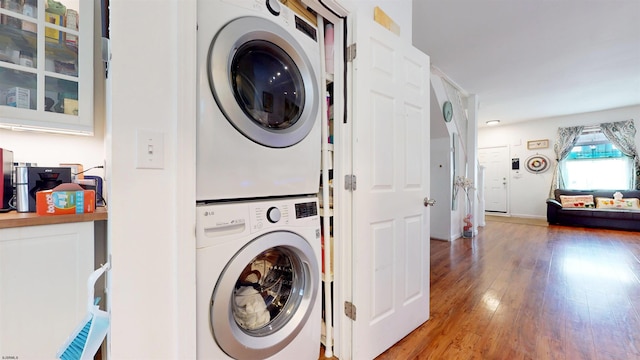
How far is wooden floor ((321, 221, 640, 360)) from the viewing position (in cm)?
150

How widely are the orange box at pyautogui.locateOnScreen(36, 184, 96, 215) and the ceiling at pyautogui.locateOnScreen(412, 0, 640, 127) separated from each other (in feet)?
8.91

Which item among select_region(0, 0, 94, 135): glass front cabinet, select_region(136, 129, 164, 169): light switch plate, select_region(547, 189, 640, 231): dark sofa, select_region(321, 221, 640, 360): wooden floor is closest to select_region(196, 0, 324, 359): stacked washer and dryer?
select_region(136, 129, 164, 169): light switch plate

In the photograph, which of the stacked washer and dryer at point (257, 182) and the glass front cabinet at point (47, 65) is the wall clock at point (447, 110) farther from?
the glass front cabinet at point (47, 65)

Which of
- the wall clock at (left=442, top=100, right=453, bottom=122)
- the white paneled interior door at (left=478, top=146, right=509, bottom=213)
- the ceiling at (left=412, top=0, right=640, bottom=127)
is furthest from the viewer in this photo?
the white paneled interior door at (left=478, top=146, right=509, bottom=213)

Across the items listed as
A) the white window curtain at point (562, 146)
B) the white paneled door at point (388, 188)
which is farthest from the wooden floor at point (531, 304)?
the white window curtain at point (562, 146)

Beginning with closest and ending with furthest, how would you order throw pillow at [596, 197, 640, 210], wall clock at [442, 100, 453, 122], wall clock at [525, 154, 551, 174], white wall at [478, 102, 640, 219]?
wall clock at [442, 100, 453, 122]
throw pillow at [596, 197, 640, 210]
white wall at [478, 102, 640, 219]
wall clock at [525, 154, 551, 174]

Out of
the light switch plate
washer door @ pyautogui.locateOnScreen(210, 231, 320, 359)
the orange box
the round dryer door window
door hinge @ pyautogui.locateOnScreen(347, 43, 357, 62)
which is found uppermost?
door hinge @ pyautogui.locateOnScreen(347, 43, 357, 62)

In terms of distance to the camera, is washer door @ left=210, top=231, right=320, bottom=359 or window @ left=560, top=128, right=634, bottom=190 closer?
washer door @ left=210, top=231, right=320, bottom=359

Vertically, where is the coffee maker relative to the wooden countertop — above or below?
above

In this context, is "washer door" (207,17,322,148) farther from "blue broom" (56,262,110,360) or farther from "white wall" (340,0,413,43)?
"blue broom" (56,262,110,360)

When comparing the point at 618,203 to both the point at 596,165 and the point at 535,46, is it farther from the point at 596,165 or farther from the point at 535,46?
the point at 535,46

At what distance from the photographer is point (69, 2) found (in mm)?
1379

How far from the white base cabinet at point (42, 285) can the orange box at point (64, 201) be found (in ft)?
0.24

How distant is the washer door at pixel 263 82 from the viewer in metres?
0.89
